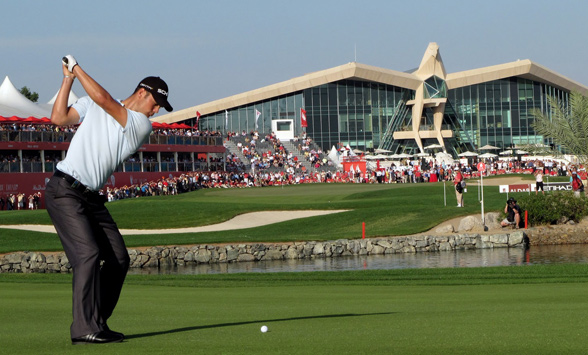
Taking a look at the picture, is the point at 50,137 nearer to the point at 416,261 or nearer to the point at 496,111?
the point at 416,261

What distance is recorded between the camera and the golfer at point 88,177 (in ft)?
23.9

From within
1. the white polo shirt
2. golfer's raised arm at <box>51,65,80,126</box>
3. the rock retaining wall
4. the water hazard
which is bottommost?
the water hazard

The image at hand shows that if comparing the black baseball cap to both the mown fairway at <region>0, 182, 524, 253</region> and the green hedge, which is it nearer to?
the mown fairway at <region>0, 182, 524, 253</region>

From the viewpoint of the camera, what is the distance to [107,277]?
25.5 feet

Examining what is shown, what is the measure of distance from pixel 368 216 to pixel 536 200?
7.17 meters

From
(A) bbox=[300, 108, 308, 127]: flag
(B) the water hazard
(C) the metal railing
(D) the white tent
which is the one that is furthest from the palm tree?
(A) bbox=[300, 108, 308, 127]: flag

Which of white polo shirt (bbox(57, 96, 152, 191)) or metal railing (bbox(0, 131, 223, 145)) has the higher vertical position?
metal railing (bbox(0, 131, 223, 145))

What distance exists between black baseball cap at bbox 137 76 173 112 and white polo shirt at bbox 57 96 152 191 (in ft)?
0.98

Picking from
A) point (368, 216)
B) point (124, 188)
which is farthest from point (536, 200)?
point (124, 188)

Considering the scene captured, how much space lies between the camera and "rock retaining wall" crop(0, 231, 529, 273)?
2862cm

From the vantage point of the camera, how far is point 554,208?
33344mm

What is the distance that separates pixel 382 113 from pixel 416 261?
87.7m

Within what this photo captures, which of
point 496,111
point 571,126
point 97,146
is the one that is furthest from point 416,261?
point 496,111

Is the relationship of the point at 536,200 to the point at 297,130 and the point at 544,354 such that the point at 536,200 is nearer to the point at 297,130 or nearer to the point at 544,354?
the point at 544,354
